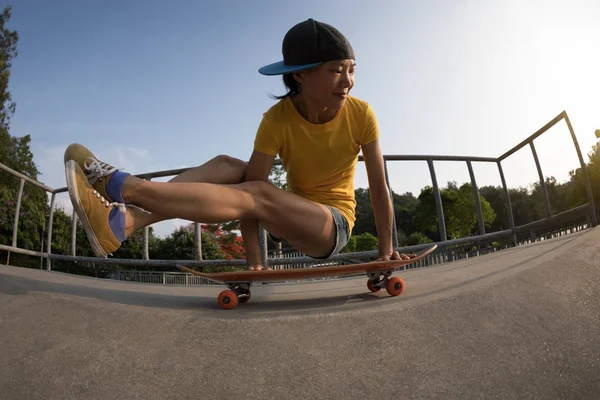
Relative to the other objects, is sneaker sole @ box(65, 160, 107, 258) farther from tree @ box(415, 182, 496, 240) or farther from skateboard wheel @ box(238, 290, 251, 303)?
tree @ box(415, 182, 496, 240)

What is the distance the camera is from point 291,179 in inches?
84.0

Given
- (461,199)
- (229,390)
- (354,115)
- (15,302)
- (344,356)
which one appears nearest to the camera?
(229,390)

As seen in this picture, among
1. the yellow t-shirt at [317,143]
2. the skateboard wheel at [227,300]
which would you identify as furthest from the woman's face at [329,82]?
the skateboard wheel at [227,300]

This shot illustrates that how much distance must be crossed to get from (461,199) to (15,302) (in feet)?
81.8

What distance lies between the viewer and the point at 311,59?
1746mm

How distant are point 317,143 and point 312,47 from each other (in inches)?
17.4

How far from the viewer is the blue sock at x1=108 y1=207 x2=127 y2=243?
154cm

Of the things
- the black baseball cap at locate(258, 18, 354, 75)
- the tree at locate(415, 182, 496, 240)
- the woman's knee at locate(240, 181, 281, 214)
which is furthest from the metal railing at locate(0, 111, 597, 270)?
the tree at locate(415, 182, 496, 240)

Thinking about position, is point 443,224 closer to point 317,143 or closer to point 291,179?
point 291,179

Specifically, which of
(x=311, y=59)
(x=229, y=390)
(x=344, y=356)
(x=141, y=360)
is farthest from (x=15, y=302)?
(x=311, y=59)

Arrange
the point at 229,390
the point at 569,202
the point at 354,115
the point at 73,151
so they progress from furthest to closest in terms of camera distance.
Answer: the point at 569,202 < the point at 354,115 < the point at 73,151 < the point at 229,390

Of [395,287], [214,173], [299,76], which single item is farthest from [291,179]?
[395,287]

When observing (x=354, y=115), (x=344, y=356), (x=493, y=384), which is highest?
(x=354, y=115)

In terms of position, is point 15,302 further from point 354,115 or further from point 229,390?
point 354,115
